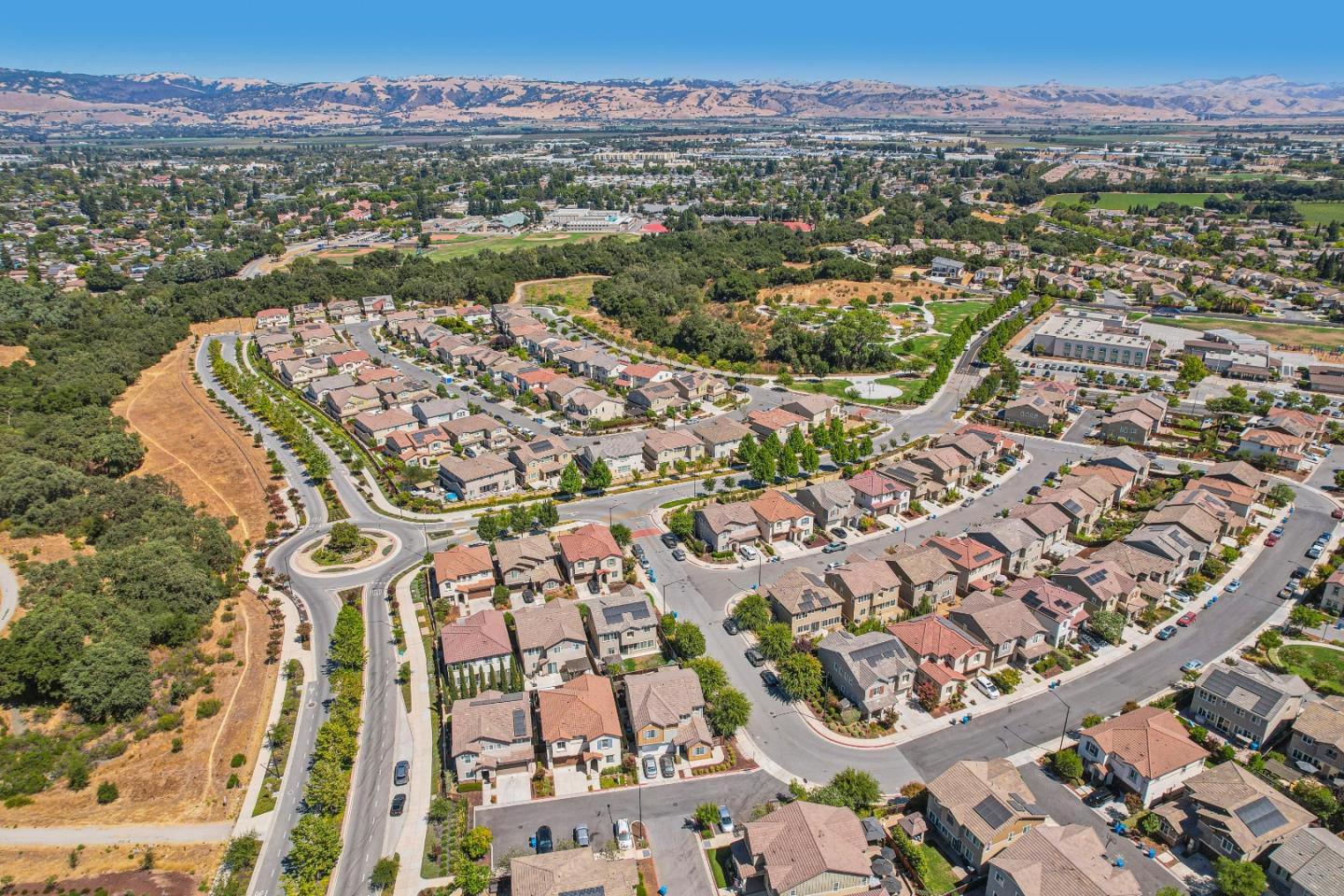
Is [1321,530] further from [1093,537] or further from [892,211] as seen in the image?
[892,211]

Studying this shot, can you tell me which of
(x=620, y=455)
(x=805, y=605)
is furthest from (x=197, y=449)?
(x=805, y=605)

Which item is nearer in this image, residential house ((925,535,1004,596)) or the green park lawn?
residential house ((925,535,1004,596))

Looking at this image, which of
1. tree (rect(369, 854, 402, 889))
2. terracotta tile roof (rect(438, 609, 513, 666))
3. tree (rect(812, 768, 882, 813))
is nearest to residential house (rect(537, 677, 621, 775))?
Answer: terracotta tile roof (rect(438, 609, 513, 666))

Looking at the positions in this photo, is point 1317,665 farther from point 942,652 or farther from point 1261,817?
point 942,652

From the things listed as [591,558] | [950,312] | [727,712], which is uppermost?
[950,312]

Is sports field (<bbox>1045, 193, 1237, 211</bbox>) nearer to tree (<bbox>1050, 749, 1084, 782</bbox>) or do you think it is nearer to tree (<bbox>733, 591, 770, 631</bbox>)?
tree (<bbox>733, 591, 770, 631</bbox>)

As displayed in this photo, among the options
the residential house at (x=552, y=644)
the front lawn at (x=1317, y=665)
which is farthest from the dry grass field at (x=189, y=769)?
the front lawn at (x=1317, y=665)

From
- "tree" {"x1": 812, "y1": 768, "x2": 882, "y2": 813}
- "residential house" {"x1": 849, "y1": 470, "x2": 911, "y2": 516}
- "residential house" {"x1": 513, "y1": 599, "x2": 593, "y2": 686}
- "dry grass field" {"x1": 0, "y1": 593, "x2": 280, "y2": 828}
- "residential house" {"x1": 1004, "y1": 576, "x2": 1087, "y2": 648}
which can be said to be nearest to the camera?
"tree" {"x1": 812, "y1": 768, "x2": 882, "y2": 813}

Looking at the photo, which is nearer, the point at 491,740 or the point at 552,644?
the point at 491,740
